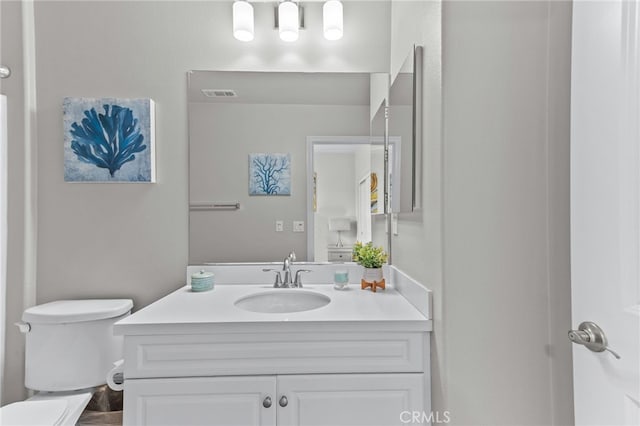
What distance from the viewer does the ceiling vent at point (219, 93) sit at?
70.2 inches

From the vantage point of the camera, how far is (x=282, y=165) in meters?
1.81

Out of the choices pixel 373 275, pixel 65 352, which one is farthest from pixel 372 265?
pixel 65 352

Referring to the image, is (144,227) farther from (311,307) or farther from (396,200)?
(396,200)

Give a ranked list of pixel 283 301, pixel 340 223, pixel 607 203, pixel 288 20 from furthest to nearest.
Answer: pixel 340 223
pixel 288 20
pixel 283 301
pixel 607 203

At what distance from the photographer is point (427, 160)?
124 cm

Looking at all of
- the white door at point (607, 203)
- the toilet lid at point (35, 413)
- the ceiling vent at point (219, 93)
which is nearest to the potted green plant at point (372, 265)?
the white door at point (607, 203)

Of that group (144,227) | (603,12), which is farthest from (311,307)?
(603,12)

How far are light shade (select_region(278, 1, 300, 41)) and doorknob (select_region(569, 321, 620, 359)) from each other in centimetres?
167

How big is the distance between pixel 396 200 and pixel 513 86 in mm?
647

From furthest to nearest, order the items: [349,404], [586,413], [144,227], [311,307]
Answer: [144,227] < [311,307] < [349,404] < [586,413]

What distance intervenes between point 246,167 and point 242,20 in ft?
2.37

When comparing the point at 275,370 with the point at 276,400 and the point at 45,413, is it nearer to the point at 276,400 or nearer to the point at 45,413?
the point at 276,400

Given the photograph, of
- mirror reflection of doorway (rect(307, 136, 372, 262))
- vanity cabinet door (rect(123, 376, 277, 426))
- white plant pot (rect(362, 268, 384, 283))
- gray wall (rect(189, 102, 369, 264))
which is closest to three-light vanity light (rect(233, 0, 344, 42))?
gray wall (rect(189, 102, 369, 264))

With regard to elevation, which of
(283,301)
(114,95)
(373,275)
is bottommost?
(283,301)
